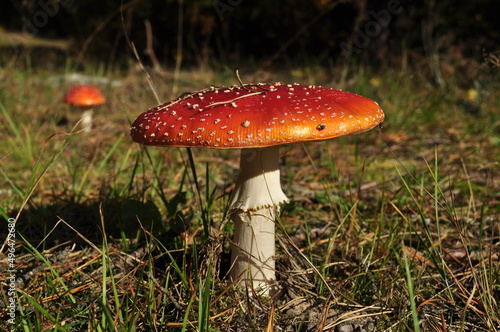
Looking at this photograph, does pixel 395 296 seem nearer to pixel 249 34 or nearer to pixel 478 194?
pixel 478 194

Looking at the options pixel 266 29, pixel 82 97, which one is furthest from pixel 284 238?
pixel 266 29

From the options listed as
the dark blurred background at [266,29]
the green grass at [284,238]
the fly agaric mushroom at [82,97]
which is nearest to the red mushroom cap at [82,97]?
the fly agaric mushroom at [82,97]

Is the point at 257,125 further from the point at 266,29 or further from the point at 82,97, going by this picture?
the point at 266,29

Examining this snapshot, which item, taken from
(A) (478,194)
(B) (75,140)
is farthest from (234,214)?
(B) (75,140)

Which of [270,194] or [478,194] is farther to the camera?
[478,194]

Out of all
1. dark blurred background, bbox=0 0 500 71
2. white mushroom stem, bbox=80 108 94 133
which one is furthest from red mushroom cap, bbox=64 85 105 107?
dark blurred background, bbox=0 0 500 71

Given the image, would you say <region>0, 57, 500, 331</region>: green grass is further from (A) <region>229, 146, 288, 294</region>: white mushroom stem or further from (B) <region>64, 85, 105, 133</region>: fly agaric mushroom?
(B) <region>64, 85, 105, 133</region>: fly agaric mushroom

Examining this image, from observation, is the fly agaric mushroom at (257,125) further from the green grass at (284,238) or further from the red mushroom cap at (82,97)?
the red mushroom cap at (82,97)

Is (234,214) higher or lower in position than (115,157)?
higher
